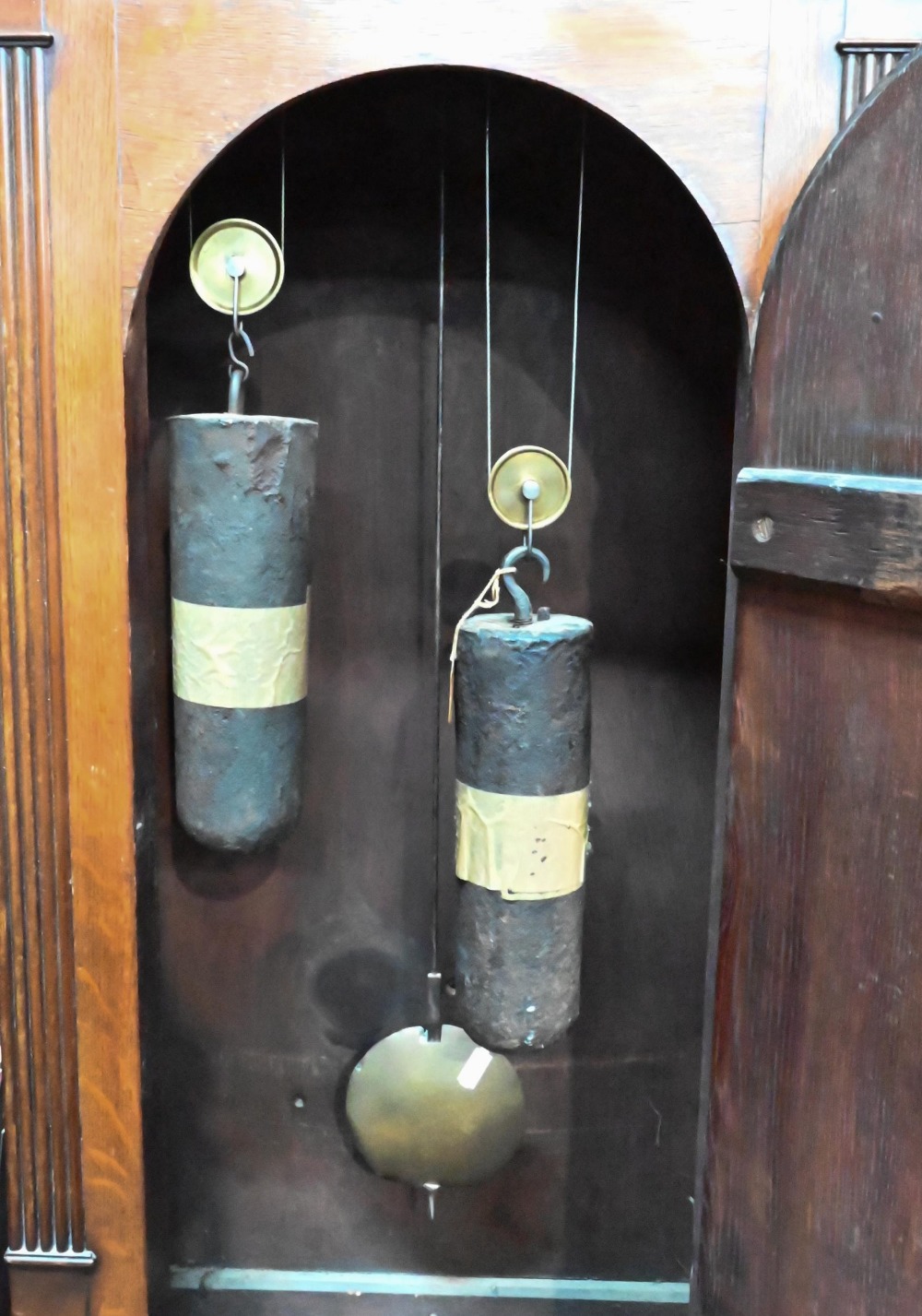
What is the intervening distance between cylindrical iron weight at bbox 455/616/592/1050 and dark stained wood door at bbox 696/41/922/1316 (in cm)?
16

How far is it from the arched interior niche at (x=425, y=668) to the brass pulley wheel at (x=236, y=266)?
0.14m

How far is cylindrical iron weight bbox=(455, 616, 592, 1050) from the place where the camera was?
93 centimetres

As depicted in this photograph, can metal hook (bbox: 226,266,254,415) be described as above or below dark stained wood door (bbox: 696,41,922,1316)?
above

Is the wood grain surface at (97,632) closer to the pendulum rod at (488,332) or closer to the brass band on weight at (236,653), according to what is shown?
the brass band on weight at (236,653)

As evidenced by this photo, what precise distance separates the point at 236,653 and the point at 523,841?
0.30 m

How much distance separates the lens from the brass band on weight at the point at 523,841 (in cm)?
96

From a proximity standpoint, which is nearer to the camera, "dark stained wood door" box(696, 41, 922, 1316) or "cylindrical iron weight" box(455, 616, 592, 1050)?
"dark stained wood door" box(696, 41, 922, 1316)

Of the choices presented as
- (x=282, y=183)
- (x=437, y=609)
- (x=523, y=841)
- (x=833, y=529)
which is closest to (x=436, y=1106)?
(x=523, y=841)

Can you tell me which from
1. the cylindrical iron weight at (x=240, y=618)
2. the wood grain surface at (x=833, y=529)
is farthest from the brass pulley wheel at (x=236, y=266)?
the wood grain surface at (x=833, y=529)

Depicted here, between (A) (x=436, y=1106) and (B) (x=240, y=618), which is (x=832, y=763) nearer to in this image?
(B) (x=240, y=618)

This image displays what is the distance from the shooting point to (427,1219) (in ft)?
4.19

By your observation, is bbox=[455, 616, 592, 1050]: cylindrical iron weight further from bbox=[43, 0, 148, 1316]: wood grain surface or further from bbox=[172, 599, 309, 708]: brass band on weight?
bbox=[43, 0, 148, 1316]: wood grain surface

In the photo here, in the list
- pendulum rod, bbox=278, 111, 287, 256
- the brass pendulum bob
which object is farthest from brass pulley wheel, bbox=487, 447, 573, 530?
the brass pendulum bob

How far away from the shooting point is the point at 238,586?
971 mm
